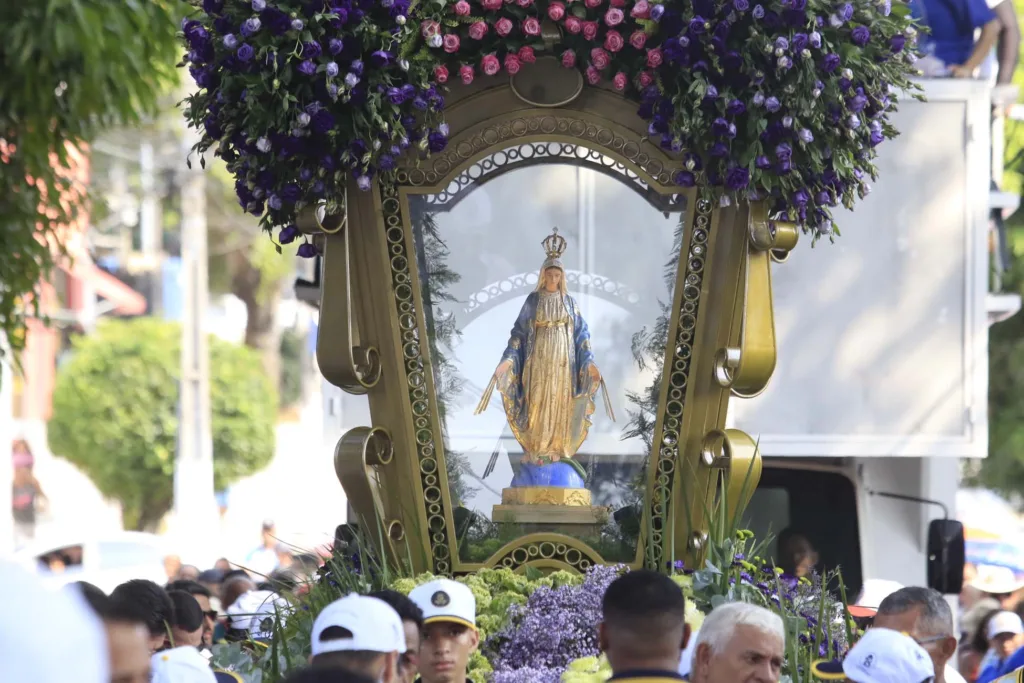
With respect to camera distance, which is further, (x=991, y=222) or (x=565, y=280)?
(x=991, y=222)

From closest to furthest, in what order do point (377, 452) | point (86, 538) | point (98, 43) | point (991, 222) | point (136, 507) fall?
point (377, 452)
point (98, 43)
point (991, 222)
point (86, 538)
point (136, 507)

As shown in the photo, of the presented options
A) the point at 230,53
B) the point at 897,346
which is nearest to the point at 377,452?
the point at 230,53

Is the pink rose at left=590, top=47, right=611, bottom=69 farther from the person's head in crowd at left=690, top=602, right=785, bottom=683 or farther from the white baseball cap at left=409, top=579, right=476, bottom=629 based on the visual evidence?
the person's head in crowd at left=690, top=602, right=785, bottom=683

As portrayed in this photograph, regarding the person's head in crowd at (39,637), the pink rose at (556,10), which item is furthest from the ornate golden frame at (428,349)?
the person's head in crowd at (39,637)

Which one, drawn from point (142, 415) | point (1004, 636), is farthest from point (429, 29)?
point (142, 415)

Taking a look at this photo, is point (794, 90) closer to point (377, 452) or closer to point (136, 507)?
point (377, 452)

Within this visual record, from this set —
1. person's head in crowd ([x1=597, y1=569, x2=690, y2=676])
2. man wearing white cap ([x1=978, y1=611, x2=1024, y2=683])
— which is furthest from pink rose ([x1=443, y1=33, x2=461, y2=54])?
man wearing white cap ([x1=978, y1=611, x2=1024, y2=683])

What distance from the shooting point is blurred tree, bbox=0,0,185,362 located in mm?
8469

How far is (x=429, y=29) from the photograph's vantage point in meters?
6.16

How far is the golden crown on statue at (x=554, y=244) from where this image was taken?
21.2ft

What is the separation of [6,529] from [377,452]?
53.2 feet

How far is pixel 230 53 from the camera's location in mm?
5910

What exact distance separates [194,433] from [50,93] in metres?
17.3

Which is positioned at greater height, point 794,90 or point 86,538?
point 794,90
